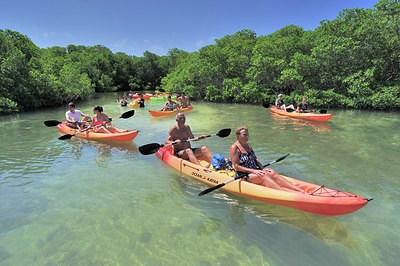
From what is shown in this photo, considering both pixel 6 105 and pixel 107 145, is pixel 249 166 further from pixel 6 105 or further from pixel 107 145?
pixel 6 105

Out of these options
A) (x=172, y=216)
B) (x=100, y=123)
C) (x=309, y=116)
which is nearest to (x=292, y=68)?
(x=309, y=116)

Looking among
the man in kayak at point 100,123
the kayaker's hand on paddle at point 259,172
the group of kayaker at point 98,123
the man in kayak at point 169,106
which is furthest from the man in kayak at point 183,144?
the man in kayak at point 169,106

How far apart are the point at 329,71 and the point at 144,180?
747 inches

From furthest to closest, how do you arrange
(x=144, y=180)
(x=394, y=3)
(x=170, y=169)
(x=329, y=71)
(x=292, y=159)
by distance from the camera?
(x=329, y=71), (x=394, y=3), (x=292, y=159), (x=170, y=169), (x=144, y=180)

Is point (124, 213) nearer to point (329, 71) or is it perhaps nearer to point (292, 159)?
point (292, 159)

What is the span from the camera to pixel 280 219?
3.91 m

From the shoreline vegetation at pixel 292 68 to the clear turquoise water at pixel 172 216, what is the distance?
480 inches

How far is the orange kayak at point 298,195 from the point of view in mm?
3391

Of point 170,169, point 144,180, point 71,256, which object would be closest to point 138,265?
point 71,256

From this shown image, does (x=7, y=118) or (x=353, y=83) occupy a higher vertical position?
(x=353, y=83)

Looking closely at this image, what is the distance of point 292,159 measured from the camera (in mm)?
6676

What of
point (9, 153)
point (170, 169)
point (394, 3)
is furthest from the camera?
point (394, 3)

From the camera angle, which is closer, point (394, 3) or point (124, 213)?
point (124, 213)

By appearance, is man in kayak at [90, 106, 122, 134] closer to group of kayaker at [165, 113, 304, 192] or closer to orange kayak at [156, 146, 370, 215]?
orange kayak at [156, 146, 370, 215]
